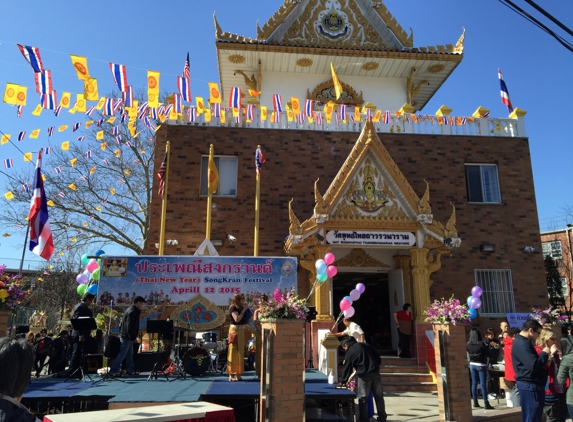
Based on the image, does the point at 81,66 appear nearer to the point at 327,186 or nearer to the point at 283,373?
the point at 327,186

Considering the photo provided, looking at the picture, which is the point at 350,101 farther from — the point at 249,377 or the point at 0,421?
the point at 0,421

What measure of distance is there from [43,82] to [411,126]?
36.7 feet

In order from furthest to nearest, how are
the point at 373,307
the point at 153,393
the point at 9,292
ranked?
the point at 373,307
the point at 9,292
the point at 153,393

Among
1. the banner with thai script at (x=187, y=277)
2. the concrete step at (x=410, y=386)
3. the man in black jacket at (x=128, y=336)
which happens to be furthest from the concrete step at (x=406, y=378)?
the man in black jacket at (x=128, y=336)

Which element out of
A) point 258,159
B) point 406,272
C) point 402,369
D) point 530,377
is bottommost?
point 402,369

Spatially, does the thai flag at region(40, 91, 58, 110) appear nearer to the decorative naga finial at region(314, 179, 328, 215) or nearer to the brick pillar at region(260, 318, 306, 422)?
the decorative naga finial at region(314, 179, 328, 215)

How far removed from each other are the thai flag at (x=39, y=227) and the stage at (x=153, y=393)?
10.3 ft

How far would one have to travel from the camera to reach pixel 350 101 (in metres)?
18.9

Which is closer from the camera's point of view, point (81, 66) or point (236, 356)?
point (236, 356)

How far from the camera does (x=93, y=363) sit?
1072 centimetres

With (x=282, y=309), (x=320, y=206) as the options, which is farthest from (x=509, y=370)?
(x=320, y=206)

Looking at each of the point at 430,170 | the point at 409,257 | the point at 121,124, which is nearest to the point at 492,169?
the point at 430,170

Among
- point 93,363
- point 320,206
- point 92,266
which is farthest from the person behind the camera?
point 92,266

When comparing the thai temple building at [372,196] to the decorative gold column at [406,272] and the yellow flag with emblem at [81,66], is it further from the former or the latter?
the yellow flag with emblem at [81,66]
